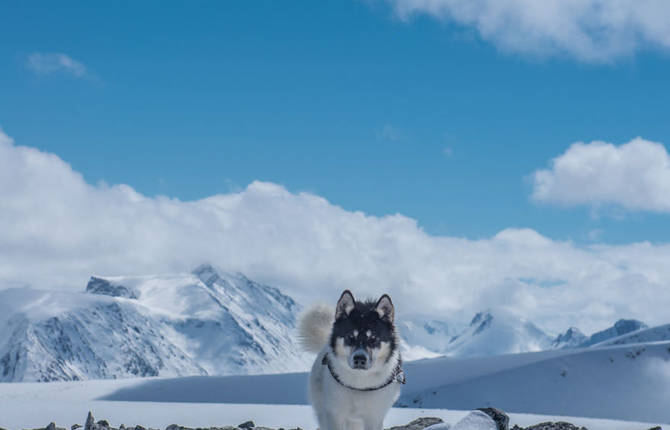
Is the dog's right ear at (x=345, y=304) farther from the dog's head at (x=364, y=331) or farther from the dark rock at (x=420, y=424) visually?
the dark rock at (x=420, y=424)

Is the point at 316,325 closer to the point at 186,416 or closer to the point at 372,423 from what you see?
the point at 372,423

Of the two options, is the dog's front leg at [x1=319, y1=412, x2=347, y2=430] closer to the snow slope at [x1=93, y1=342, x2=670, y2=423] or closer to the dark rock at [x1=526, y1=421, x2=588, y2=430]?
the dark rock at [x1=526, y1=421, x2=588, y2=430]

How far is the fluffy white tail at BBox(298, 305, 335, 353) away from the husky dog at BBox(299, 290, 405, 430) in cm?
61

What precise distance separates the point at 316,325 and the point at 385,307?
149 cm

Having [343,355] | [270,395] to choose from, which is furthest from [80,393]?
[343,355]

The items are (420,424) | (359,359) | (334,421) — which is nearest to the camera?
(359,359)

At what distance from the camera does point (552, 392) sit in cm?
3544

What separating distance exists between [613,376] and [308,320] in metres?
31.3

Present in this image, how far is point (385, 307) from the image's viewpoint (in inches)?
338

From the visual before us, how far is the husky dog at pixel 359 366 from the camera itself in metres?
8.32

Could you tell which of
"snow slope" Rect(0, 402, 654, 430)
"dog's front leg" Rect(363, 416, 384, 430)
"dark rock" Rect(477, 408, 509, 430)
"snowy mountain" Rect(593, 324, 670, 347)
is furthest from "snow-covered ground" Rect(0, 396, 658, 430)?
"snowy mountain" Rect(593, 324, 670, 347)

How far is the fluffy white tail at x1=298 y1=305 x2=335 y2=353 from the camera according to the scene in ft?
32.1

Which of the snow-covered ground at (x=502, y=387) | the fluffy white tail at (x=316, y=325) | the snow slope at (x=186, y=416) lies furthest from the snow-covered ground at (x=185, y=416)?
the fluffy white tail at (x=316, y=325)

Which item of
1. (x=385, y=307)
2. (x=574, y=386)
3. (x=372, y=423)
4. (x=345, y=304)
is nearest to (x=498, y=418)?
(x=372, y=423)
